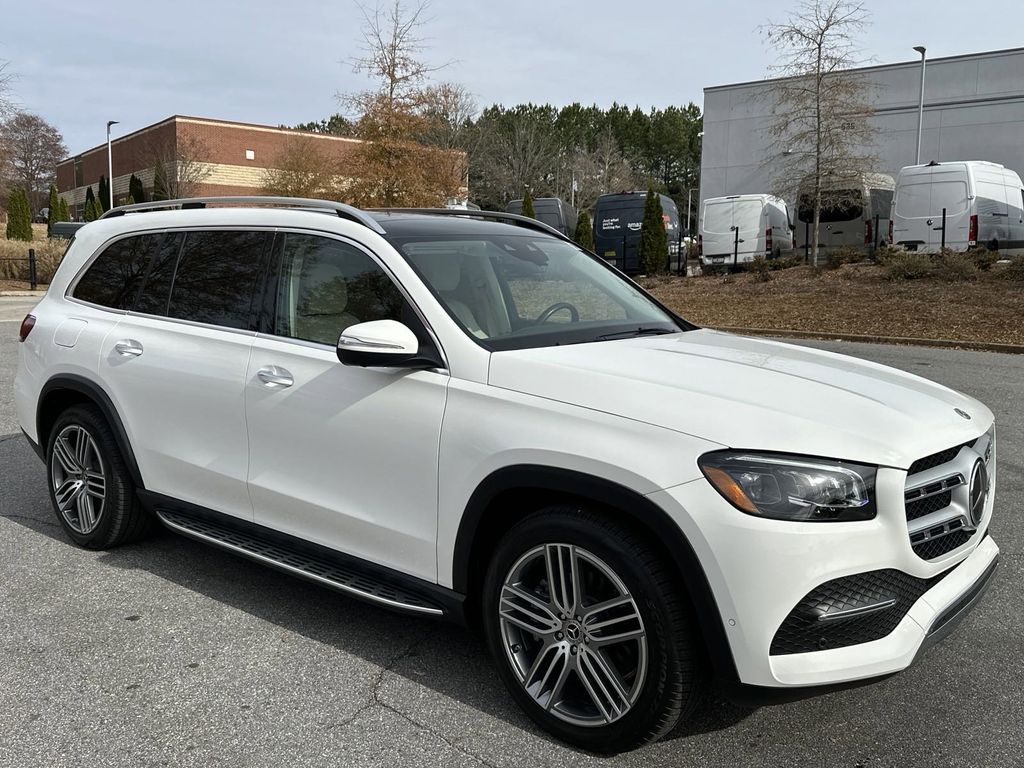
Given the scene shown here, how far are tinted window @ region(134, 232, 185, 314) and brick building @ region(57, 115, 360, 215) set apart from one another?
48.8 metres

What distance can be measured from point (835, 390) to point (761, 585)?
2.71ft

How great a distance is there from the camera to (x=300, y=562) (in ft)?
11.8

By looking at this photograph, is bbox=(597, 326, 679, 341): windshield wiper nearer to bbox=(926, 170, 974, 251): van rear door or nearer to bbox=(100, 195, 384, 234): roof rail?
bbox=(100, 195, 384, 234): roof rail

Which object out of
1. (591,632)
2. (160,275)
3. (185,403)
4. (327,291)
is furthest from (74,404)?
(591,632)

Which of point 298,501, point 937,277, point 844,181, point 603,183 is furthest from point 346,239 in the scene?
point 603,183

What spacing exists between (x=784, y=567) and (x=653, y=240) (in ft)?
76.5

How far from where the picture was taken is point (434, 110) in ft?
67.6

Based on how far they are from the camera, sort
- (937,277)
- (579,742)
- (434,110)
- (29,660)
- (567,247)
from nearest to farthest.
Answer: (579,742)
(29,660)
(567,247)
(937,277)
(434,110)

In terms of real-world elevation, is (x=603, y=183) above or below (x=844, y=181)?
above

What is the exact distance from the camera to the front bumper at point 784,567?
7.95 feet

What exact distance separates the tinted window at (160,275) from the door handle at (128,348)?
0.59 feet

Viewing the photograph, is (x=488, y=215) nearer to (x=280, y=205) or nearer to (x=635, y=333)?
(x=280, y=205)

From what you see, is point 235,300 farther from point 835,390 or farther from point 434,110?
point 434,110

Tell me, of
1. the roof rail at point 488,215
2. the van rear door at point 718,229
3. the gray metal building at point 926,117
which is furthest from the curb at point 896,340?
the gray metal building at point 926,117
